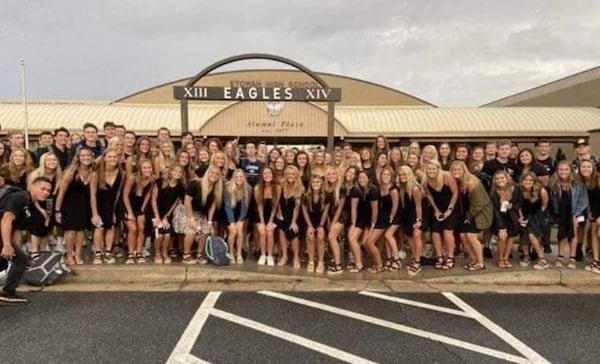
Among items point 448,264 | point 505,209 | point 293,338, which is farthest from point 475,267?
point 293,338

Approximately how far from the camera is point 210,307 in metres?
5.19

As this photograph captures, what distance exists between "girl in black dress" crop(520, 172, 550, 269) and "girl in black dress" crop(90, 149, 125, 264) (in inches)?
216

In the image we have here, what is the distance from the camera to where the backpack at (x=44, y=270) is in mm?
5727

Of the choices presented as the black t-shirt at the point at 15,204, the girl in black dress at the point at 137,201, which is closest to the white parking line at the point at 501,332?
the girl in black dress at the point at 137,201

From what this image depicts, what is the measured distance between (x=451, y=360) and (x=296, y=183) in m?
3.34

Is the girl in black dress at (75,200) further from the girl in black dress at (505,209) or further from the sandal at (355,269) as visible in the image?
the girl in black dress at (505,209)

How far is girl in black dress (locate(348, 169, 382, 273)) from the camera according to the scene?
6508 mm

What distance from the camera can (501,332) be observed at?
14.8 feet

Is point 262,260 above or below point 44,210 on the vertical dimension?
below

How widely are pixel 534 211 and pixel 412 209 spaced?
1715 millimetres

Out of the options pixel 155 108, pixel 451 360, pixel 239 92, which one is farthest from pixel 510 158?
pixel 155 108

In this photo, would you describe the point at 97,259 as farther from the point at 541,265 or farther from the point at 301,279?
the point at 541,265

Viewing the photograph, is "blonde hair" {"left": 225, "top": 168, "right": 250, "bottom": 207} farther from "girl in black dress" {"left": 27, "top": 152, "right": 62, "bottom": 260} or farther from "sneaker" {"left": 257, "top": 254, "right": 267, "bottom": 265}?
"girl in black dress" {"left": 27, "top": 152, "right": 62, "bottom": 260}

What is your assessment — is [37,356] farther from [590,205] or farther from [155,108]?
[155,108]
